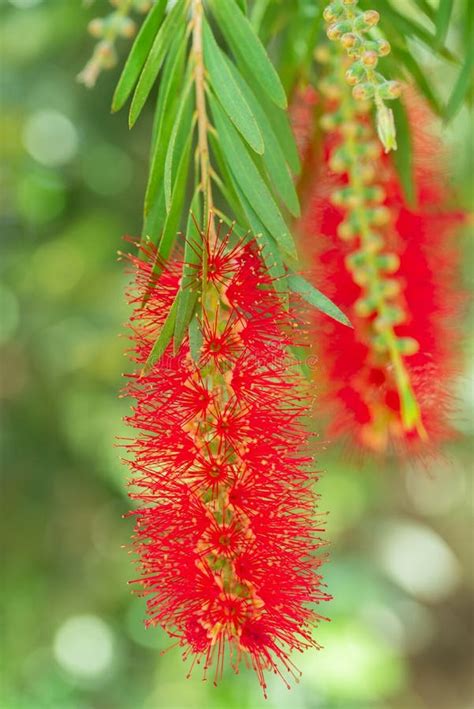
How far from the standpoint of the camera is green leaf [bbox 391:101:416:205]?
2.94ft

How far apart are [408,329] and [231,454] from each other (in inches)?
12.5

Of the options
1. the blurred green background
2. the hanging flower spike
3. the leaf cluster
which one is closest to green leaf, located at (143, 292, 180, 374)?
the leaf cluster

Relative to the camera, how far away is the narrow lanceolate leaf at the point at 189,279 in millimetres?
625

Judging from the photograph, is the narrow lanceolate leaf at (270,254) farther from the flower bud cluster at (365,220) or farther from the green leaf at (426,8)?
the green leaf at (426,8)

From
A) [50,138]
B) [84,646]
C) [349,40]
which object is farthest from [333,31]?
[84,646]

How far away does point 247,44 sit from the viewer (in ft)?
2.35

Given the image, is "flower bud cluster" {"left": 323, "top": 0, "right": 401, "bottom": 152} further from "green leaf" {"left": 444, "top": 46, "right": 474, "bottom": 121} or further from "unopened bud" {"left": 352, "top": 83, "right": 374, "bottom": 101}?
"green leaf" {"left": 444, "top": 46, "right": 474, "bottom": 121}

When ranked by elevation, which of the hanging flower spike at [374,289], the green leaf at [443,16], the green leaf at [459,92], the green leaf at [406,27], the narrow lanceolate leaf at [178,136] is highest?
the narrow lanceolate leaf at [178,136]

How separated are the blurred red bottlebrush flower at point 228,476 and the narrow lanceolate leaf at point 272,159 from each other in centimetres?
7

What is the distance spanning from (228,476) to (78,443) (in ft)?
5.57

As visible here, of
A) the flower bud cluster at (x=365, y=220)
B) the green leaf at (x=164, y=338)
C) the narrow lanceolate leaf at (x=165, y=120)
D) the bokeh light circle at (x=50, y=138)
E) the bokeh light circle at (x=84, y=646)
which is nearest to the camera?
the green leaf at (x=164, y=338)

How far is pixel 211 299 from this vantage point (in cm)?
66

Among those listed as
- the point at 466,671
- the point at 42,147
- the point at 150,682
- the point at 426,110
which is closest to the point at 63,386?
the point at 42,147

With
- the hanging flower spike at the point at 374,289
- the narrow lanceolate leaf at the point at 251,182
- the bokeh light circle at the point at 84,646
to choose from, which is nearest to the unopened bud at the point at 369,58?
the narrow lanceolate leaf at the point at 251,182
